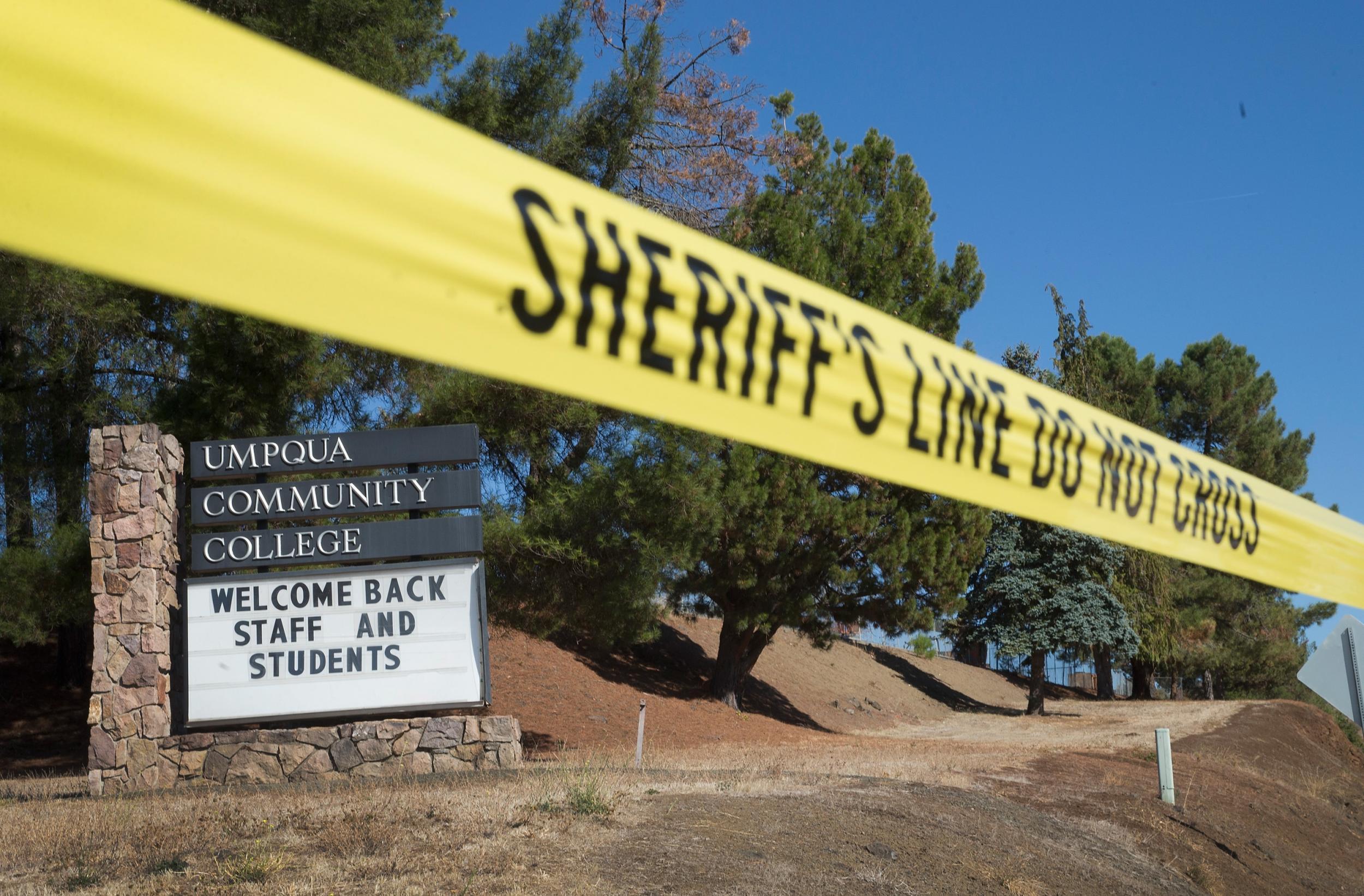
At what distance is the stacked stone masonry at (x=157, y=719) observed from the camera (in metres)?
12.3

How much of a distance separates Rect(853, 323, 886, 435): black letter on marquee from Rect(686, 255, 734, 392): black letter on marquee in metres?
0.56

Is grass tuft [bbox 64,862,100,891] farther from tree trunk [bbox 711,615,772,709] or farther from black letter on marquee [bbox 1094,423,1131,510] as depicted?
tree trunk [bbox 711,615,772,709]

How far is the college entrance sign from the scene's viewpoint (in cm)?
1285

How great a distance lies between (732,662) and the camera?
24.5 metres

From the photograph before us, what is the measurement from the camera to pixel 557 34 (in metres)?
18.3

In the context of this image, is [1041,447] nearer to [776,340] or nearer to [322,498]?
[776,340]

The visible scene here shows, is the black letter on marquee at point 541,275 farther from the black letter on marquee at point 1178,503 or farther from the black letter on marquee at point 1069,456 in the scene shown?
the black letter on marquee at point 1178,503

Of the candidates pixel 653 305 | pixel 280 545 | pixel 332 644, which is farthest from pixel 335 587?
pixel 653 305

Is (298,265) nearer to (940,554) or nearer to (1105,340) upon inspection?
(940,554)

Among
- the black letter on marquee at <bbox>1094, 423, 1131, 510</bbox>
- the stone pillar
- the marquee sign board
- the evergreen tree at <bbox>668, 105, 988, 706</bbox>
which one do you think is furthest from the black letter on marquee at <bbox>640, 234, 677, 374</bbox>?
the evergreen tree at <bbox>668, 105, 988, 706</bbox>

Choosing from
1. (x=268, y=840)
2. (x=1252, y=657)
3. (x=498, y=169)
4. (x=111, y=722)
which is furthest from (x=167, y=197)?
(x=1252, y=657)

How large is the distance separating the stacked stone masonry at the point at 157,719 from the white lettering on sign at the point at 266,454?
0.56 meters

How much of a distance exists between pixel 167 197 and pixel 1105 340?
47410 mm

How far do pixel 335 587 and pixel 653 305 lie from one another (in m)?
11.5
